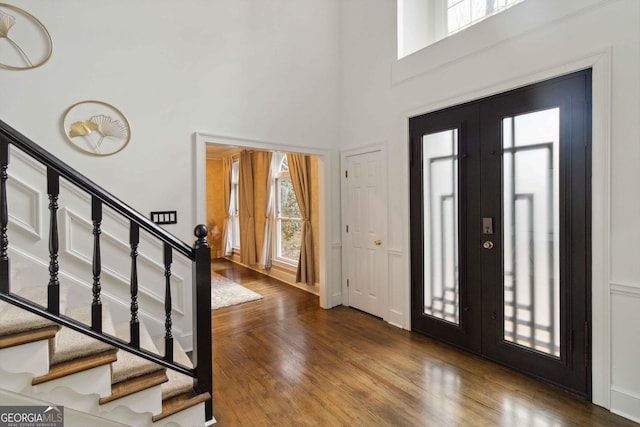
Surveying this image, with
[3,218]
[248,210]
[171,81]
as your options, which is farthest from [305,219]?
[3,218]

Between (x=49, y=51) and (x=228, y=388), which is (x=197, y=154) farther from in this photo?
(x=228, y=388)

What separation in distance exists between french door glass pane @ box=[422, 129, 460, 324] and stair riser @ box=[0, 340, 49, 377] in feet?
9.95

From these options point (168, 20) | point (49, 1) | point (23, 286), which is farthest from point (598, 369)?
point (49, 1)

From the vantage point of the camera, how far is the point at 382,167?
3.69 metres

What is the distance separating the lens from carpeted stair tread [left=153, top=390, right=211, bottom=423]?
5.86 ft

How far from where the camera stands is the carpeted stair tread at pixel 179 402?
1786 millimetres

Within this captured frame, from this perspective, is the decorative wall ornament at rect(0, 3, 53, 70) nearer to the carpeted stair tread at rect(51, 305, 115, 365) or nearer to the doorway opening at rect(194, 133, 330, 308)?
the doorway opening at rect(194, 133, 330, 308)

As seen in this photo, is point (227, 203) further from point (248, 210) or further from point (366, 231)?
point (366, 231)

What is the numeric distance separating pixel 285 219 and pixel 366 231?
7.37ft

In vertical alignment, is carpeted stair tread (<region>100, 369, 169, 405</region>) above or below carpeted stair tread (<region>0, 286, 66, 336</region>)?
below

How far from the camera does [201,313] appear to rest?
6.36 feet

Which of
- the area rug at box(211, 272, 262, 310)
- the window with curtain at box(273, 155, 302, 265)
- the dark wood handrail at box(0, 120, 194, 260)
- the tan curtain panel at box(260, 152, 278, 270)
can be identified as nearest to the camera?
the dark wood handrail at box(0, 120, 194, 260)

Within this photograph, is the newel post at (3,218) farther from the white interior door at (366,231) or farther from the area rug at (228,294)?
the white interior door at (366,231)

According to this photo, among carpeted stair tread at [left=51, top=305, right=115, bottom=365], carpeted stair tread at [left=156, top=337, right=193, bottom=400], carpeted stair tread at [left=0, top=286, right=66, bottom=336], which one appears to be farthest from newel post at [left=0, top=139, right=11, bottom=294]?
carpeted stair tread at [left=156, top=337, right=193, bottom=400]
